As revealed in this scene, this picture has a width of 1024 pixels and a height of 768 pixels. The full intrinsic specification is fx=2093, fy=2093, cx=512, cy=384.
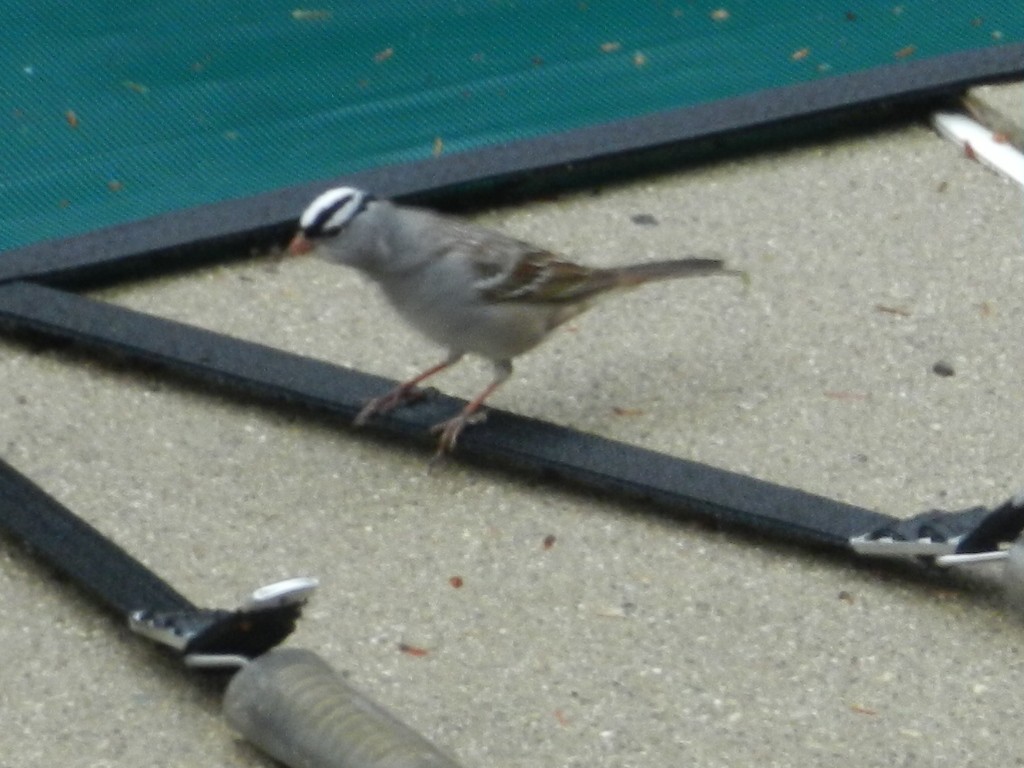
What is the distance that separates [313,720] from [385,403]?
1287mm

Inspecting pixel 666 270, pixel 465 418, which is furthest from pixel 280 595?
pixel 666 270

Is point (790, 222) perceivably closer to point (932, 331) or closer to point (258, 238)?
point (932, 331)

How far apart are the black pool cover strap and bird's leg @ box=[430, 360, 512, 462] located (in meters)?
0.03

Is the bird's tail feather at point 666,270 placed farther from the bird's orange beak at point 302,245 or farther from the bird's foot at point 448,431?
the bird's orange beak at point 302,245

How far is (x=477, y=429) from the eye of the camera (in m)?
4.41

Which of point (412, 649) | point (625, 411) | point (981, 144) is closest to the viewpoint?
point (412, 649)

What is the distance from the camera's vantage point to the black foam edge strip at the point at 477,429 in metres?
4.02

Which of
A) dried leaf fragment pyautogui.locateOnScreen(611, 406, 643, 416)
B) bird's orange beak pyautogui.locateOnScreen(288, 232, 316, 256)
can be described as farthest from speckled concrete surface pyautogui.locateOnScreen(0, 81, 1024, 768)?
bird's orange beak pyautogui.locateOnScreen(288, 232, 316, 256)

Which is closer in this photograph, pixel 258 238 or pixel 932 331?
pixel 932 331

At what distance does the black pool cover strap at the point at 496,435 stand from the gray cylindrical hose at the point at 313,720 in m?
0.40

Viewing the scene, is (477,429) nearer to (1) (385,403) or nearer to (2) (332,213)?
(1) (385,403)

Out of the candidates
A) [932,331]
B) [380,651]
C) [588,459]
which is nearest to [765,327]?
[932,331]

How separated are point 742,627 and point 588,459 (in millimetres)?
575

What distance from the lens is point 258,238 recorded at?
5129mm
